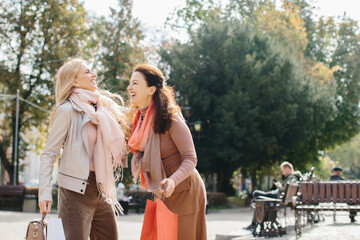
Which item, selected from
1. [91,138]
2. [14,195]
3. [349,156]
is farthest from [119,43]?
[349,156]

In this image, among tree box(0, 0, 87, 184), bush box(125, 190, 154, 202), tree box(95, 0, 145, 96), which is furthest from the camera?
tree box(0, 0, 87, 184)

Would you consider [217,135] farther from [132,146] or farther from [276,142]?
[132,146]

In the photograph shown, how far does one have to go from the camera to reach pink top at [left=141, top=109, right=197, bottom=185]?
12.4ft

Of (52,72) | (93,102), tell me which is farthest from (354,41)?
(93,102)

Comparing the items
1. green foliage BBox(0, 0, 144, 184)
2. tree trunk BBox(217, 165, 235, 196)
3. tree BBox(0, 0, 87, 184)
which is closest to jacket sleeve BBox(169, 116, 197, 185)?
green foliage BBox(0, 0, 144, 184)

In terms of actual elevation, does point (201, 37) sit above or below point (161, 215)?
above

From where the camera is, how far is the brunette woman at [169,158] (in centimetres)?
378

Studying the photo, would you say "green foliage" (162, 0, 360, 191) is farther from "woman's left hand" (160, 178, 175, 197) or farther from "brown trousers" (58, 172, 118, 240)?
"woman's left hand" (160, 178, 175, 197)

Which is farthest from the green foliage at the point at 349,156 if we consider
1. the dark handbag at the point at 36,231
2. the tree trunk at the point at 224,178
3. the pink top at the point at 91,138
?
the dark handbag at the point at 36,231

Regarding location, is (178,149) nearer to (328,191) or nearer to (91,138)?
(91,138)

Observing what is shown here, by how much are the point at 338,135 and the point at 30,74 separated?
2033cm

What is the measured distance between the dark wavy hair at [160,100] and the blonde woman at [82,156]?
44 cm

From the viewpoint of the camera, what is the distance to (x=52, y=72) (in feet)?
106

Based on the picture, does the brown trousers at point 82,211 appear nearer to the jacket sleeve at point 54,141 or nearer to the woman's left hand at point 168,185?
the jacket sleeve at point 54,141
